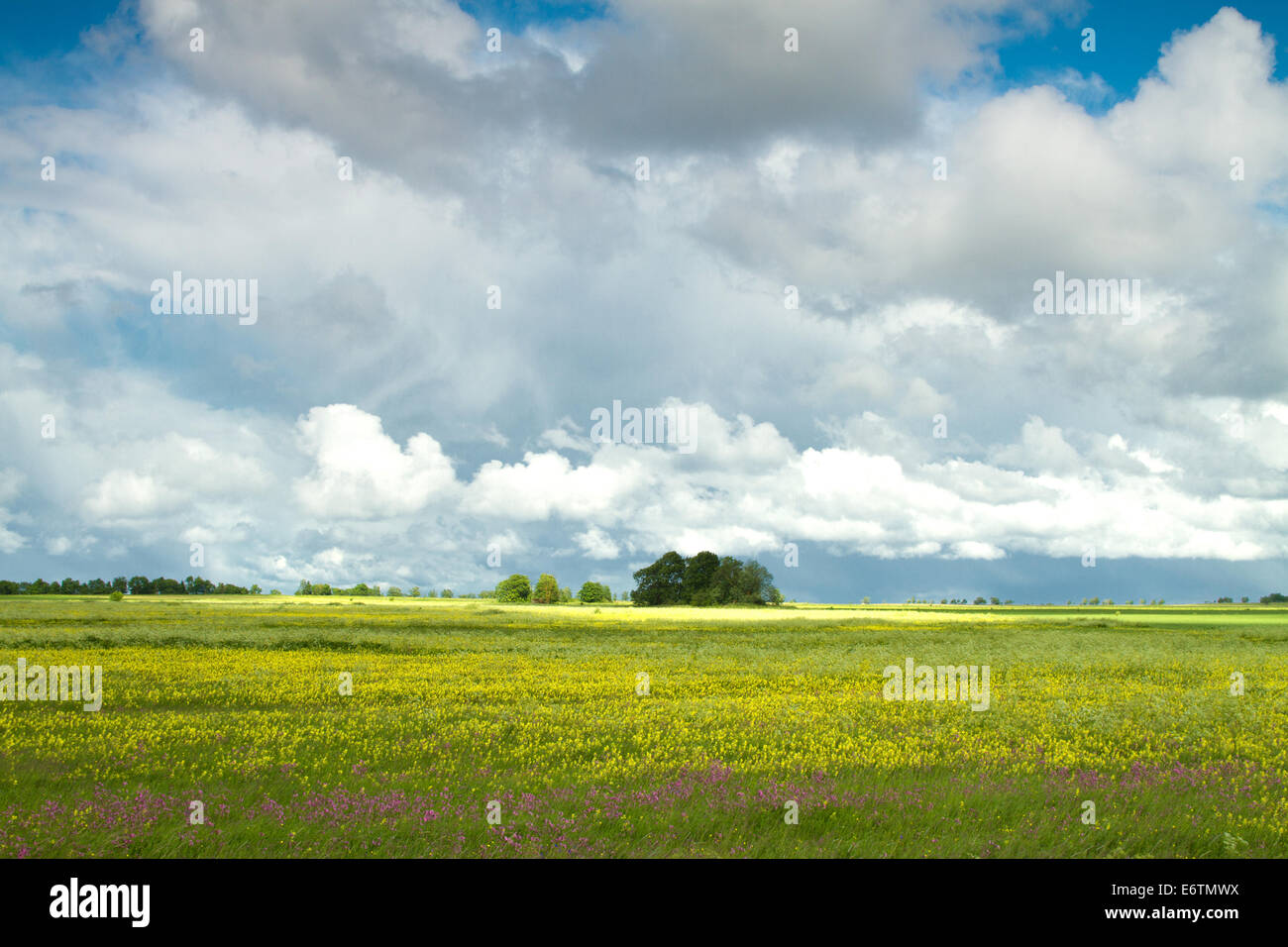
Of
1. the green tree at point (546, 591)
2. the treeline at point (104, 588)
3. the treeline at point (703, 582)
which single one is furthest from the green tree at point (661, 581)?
the treeline at point (104, 588)

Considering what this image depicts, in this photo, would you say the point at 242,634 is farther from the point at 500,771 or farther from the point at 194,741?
the point at 500,771

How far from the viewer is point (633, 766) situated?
14422mm

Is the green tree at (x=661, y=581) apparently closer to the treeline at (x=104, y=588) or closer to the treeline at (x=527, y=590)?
the treeline at (x=527, y=590)

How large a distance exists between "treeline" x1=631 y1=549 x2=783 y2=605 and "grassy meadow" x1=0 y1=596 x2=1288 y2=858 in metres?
126

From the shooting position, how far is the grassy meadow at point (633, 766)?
34.6 feet

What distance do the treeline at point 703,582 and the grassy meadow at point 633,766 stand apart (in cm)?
12640

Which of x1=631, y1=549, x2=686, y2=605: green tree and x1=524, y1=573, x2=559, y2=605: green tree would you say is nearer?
x1=631, y1=549, x2=686, y2=605: green tree

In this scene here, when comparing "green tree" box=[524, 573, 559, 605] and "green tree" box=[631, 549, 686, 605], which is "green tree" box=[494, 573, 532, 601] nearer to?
"green tree" box=[524, 573, 559, 605]

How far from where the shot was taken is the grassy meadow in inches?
415

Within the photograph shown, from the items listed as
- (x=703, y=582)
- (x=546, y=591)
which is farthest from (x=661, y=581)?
(x=546, y=591)

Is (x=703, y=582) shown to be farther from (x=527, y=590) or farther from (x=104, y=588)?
(x=104, y=588)

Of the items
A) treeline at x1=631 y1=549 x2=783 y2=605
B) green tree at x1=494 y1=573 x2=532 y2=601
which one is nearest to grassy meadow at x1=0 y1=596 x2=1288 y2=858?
treeline at x1=631 y1=549 x2=783 y2=605

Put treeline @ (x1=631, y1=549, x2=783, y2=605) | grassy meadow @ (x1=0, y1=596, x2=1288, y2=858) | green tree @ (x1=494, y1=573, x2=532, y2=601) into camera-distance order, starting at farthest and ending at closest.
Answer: green tree @ (x1=494, y1=573, x2=532, y2=601) → treeline @ (x1=631, y1=549, x2=783, y2=605) → grassy meadow @ (x1=0, y1=596, x2=1288, y2=858)
